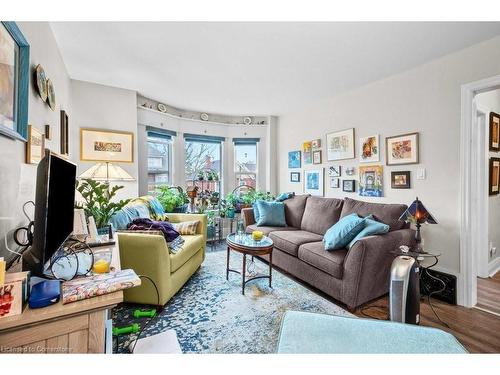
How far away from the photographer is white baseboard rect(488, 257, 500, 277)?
290cm

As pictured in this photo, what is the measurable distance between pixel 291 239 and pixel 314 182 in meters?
1.40

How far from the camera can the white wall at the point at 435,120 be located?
2193 millimetres

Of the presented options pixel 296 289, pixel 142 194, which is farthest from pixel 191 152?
pixel 296 289

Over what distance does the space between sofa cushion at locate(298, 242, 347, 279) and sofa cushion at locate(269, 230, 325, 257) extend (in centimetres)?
11

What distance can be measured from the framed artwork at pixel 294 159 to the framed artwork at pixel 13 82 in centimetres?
358

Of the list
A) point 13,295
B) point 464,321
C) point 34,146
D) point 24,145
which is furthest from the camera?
point 464,321

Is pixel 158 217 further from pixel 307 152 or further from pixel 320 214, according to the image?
pixel 307 152

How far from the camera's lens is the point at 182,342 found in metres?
1.64

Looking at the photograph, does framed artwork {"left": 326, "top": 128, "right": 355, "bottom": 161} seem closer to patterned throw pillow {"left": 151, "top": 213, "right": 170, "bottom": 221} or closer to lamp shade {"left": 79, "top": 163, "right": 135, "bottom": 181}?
patterned throw pillow {"left": 151, "top": 213, "right": 170, "bottom": 221}

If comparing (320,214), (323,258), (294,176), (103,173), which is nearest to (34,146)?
(103,173)

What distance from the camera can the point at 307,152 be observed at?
3.98 meters

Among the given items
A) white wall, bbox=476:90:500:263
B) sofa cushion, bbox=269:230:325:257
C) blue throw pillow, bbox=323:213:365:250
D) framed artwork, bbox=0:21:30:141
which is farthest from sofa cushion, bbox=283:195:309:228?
framed artwork, bbox=0:21:30:141
